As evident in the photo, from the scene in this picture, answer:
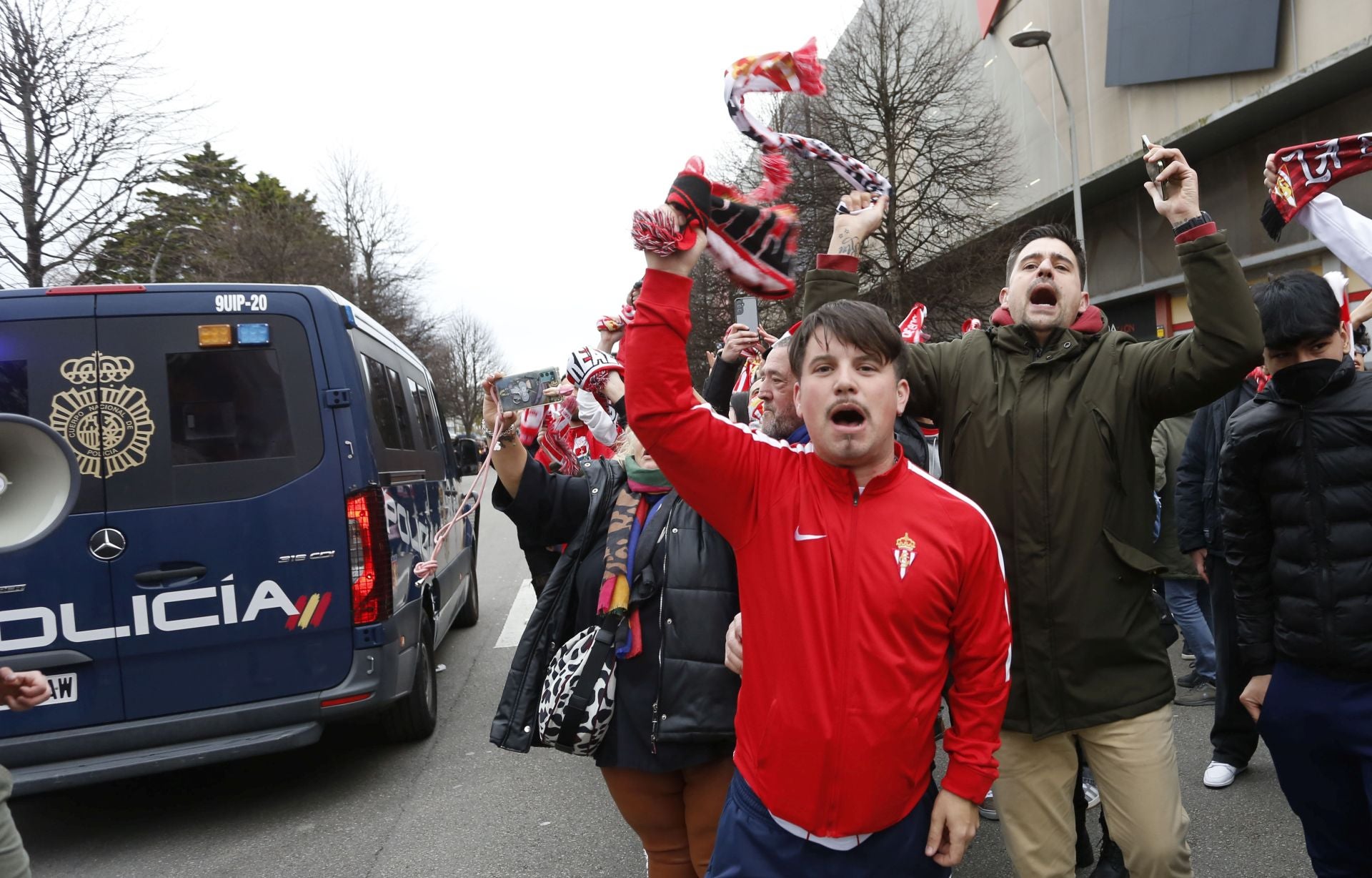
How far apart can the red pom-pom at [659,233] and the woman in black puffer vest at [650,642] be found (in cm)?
98

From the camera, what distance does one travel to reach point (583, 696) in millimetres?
2516

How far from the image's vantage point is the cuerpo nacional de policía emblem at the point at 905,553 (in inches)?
72.1

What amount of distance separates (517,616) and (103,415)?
218 inches

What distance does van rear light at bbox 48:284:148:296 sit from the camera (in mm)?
3984

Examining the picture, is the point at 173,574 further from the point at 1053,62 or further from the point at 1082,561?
the point at 1053,62

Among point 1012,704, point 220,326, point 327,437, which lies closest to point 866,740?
point 1012,704

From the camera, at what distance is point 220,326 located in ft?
13.7

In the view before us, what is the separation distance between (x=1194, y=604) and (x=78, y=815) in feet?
19.9

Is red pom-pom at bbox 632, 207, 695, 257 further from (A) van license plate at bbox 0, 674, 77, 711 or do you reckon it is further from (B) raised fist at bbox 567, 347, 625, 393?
(A) van license plate at bbox 0, 674, 77, 711

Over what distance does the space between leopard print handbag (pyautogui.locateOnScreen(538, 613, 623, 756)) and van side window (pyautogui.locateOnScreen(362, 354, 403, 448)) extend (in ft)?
7.91

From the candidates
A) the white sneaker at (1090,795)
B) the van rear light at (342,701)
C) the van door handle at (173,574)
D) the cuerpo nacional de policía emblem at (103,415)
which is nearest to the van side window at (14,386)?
the cuerpo nacional de policía emblem at (103,415)

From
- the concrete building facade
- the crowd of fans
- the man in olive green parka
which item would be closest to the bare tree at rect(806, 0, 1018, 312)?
the concrete building facade

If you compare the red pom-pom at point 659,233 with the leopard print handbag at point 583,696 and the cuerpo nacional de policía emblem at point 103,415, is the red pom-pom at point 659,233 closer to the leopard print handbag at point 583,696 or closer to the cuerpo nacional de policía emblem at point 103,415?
the leopard print handbag at point 583,696

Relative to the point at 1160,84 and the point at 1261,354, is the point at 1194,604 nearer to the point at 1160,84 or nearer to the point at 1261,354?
the point at 1261,354
